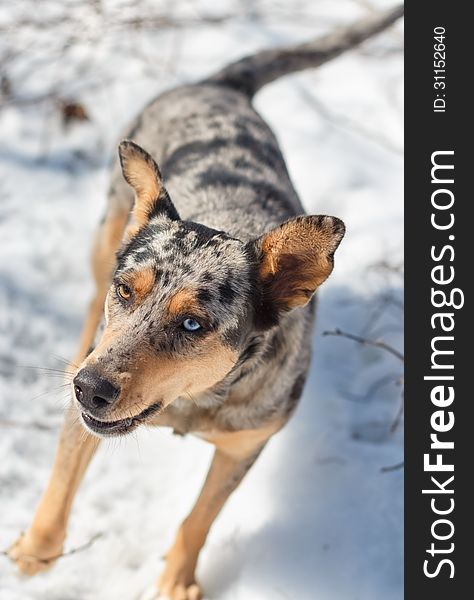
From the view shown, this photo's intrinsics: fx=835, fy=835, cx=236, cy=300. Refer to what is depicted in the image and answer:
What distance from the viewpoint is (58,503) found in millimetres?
3742

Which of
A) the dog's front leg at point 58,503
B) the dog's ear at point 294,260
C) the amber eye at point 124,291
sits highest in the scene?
the dog's ear at point 294,260

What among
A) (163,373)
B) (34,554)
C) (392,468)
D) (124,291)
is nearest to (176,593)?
(34,554)

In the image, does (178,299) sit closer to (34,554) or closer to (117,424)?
(117,424)

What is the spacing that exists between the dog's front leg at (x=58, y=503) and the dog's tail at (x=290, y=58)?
2491mm

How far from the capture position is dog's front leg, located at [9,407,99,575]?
3.66m

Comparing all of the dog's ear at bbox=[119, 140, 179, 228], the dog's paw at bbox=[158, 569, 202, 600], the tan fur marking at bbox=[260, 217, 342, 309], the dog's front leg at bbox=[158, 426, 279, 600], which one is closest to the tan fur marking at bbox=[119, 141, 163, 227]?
the dog's ear at bbox=[119, 140, 179, 228]

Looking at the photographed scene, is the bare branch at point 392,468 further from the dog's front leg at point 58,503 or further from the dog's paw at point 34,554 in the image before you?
the dog's paw at point 34,554

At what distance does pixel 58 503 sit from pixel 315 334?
A: 85.5 inches

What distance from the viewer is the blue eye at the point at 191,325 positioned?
2.91m

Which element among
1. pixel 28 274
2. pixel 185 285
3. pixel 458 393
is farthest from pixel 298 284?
pixel 28 274

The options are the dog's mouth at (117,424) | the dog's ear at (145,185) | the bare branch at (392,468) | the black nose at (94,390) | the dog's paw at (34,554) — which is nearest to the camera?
the black nose at (94,390)

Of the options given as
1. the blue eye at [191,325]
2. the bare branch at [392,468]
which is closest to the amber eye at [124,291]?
the blue eye at [191,325]

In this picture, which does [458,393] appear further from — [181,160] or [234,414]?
[181,160]

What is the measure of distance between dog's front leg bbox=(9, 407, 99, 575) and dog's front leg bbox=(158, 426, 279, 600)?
0.55 m
